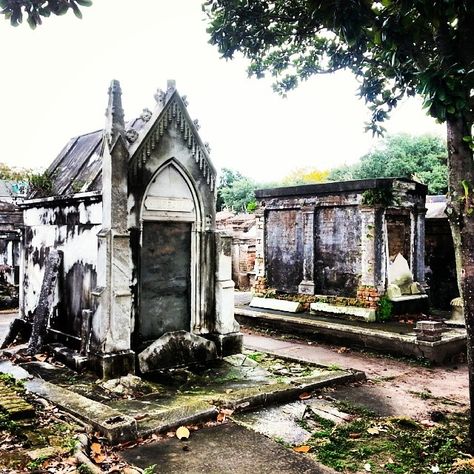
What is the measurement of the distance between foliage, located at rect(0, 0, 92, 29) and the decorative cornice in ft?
11.8

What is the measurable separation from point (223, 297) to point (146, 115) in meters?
3.30

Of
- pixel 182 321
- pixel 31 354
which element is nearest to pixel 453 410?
pixel 182 321

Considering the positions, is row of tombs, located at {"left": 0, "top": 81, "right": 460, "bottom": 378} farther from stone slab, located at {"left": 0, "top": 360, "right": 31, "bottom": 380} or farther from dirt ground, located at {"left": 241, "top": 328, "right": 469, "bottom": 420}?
dirt ground, located at {"left": 241, "top": 328, "right": 469, "bottom": 420}

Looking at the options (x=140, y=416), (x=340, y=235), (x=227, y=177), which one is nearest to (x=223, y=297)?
(x=140, y=416)

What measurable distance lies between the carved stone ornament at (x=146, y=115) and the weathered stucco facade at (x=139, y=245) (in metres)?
0.02

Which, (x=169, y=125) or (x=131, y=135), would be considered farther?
(x=169, y=125)

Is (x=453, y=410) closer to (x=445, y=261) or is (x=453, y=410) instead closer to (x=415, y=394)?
(x=415, y=394)

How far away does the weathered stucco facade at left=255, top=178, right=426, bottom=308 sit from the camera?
1170 centimetres

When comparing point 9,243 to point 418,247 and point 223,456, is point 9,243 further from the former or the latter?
point 223,456

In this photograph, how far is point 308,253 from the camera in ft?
42.7

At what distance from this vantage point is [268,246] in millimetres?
14219

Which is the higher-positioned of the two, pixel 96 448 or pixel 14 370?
pixel 14 370

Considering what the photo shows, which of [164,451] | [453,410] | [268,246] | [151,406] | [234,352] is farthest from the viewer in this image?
[268,246]

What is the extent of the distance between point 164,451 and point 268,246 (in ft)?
31.9
